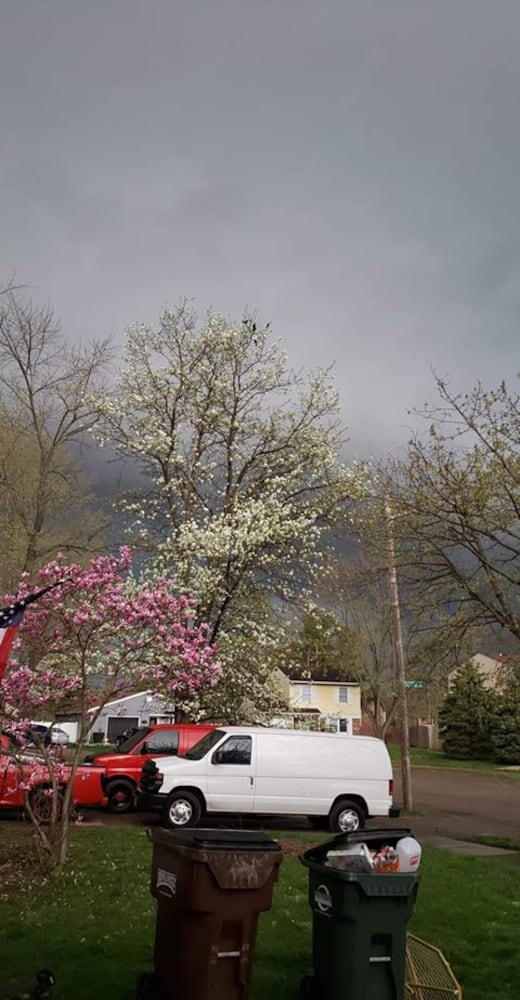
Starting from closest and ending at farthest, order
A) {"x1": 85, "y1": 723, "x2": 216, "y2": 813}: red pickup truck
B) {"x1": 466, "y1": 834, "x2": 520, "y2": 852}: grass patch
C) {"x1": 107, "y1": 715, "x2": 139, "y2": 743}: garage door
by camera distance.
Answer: {"x1": 466, "y1": 834, "x2": 520, "y2": 852}: grass patch
{"x1": 85, "y1": 723, "x2": 216, "y2": 813}: red pickup truck
{"x1": 107, "y1": 715, "x2": 139, "y2": 743}: garage door

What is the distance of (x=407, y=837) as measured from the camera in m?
5.71

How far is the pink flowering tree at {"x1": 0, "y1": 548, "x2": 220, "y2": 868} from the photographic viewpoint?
33.1 feet

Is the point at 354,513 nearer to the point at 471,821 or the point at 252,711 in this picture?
the point at 252,711

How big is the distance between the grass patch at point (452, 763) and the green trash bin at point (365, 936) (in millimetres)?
32137

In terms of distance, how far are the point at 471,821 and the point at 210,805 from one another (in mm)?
6976

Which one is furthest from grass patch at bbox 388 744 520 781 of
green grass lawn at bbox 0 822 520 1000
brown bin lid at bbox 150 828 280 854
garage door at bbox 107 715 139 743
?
brown bin lid at bbox 150 828 280 854

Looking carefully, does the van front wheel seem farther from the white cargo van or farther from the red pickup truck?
the red pickup truck

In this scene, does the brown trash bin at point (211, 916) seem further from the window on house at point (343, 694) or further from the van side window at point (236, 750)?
the window on house at point (343, 694)

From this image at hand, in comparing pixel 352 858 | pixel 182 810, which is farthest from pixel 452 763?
pixel 352 858

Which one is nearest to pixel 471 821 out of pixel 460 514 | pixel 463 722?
pixel 460 514

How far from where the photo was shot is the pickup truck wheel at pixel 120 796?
16.9 m

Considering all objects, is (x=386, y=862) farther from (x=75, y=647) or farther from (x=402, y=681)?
(x=402, y=681)

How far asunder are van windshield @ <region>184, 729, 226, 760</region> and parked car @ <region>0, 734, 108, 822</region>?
1.88 metres

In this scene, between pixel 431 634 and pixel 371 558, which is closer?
pixel 431 634
